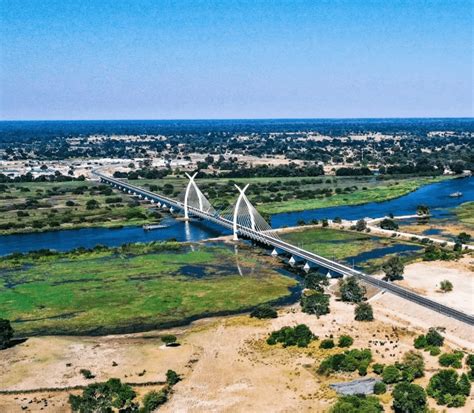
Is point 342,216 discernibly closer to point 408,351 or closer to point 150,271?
point 150,271

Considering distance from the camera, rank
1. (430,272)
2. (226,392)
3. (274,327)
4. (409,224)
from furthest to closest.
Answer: (409,224), (430,272), (274,327), (226,392)

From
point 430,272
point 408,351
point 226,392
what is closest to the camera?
point 226,392

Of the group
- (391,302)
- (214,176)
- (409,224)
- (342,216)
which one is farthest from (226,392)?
(214,176)

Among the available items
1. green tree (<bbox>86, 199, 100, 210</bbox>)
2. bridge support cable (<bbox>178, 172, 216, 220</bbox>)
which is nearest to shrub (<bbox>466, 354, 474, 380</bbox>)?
bridge support cable (<bbox>178, 172, 216, 220</bbox>)

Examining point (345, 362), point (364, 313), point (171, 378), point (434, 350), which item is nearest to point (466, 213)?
point (364, 313)

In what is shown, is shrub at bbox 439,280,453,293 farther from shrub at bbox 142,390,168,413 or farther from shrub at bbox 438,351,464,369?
shrub at bbox 142,390,168,413

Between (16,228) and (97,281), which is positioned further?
(16,228)

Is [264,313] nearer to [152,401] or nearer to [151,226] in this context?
[152,401]
